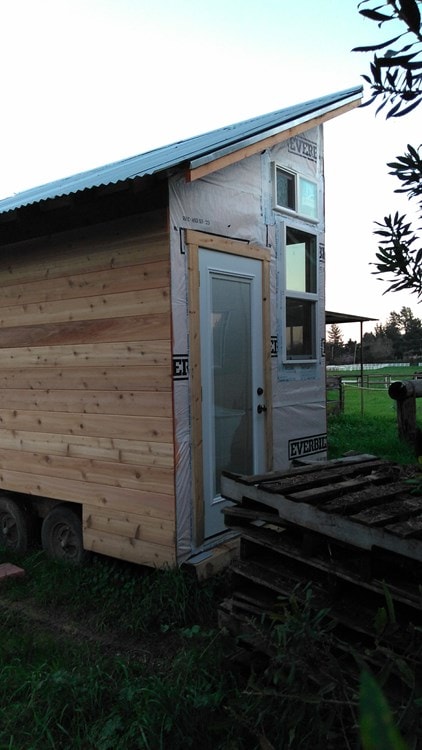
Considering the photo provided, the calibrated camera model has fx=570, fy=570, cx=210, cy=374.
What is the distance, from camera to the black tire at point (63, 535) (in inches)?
205

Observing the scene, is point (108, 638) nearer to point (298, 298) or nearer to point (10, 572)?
point (10, 572)

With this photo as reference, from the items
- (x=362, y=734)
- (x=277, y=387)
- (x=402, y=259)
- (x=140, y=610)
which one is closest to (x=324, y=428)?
(x=277, y=387)

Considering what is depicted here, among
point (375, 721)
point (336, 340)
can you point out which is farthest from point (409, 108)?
point (336, 340)

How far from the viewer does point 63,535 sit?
5.41 metres

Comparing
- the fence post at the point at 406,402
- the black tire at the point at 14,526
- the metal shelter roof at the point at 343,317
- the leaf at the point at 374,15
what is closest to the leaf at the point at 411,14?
the leaf at the point at 374,15

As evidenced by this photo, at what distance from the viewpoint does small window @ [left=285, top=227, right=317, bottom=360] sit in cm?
602

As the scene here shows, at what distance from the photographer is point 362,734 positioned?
0.46 metres

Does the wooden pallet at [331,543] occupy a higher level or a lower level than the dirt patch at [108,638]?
higher

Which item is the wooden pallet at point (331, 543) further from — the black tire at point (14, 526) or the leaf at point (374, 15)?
the black tire at point (14, 526)

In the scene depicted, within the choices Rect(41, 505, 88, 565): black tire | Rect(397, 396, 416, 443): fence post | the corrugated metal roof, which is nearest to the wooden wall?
Rect(41, 505, 88, 565): black tire

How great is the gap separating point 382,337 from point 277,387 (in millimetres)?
56688

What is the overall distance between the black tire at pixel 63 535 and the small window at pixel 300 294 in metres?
2.67

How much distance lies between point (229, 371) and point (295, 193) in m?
2.22

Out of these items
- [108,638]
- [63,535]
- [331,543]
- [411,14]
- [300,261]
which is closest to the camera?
[411,14]
